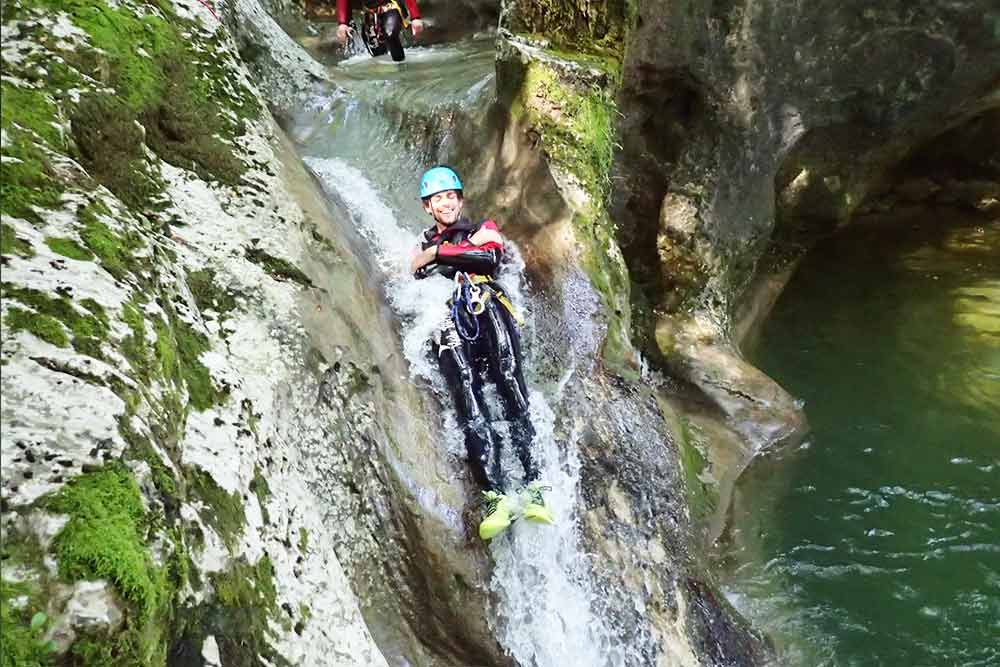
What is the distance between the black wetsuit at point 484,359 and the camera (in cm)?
537

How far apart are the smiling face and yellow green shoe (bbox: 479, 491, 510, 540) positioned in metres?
2.29

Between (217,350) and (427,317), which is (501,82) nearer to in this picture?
(427,317)

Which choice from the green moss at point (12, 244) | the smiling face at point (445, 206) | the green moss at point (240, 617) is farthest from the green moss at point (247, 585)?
the smiling face at point (445, 206)

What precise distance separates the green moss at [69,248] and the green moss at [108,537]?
3.09 feet

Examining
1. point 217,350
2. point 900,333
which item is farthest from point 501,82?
point 900,333

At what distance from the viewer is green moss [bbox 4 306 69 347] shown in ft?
7.80

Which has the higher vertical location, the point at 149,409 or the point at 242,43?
the point at 242,43

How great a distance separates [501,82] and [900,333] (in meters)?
6.64

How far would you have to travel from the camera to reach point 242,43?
811 cm

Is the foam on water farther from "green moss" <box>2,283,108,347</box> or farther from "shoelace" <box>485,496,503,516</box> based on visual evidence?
"green moss" <box>2,283,108,347</box>

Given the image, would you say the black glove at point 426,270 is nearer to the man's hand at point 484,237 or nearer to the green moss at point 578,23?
the man's hand at point 484,237

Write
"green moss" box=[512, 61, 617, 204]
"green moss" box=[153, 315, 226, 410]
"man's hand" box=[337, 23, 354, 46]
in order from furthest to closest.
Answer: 1. "man's hand" box=[337, 23, 354, 46]
2. "green moss" box=[512, 61, 617, 204]
3. "green moss" box=[153, 315, 226, 410]

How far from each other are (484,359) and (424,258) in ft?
3.07

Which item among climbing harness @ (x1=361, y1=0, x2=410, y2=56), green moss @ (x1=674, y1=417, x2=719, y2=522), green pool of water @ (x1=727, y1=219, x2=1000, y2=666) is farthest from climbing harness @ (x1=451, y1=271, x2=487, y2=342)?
climbing harness @ (x1=361, y1=0, x2=410, y2=56)
